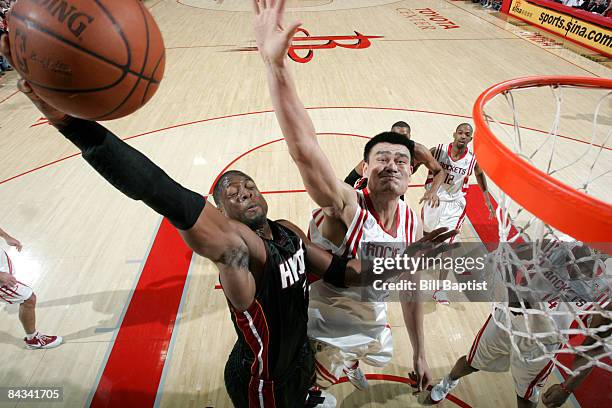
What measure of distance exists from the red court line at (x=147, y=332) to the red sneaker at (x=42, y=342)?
474mm

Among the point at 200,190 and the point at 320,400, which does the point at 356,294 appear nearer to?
the point at 320,400

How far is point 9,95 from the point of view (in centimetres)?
808

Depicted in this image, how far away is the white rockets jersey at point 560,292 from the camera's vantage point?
6.74ft

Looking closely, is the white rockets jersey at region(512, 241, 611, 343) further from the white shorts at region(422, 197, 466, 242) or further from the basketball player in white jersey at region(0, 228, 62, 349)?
the basketball player in white jersey at region(0, 228, 62, 349)

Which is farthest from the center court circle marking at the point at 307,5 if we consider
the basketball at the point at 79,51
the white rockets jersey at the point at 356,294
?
the basketball at the point at 79,51

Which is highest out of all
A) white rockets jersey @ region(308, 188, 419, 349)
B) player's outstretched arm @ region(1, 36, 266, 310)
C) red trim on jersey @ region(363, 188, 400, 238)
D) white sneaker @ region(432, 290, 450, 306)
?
player's outstretched arm @ region(1, 36, 266, 310)

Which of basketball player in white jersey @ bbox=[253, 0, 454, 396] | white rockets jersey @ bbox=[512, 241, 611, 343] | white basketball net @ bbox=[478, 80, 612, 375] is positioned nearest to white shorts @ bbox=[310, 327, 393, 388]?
basketball player in white jersey @ bbox=[253, 0, 454, 396]

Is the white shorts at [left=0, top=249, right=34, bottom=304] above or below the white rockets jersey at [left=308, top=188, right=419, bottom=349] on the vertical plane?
below

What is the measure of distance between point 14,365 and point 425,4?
16376 millimetres

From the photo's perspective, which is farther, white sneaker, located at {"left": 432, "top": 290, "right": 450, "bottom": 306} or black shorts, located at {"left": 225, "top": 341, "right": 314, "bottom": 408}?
white sneaker, located at {"left": 432, "top": 290, "right": 450, "bottom": 306}

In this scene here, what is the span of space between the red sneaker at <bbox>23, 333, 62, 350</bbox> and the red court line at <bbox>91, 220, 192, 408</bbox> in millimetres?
474

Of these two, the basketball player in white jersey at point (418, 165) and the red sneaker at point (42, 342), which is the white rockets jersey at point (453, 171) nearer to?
the basketball player in white jersey at point (418, 165)

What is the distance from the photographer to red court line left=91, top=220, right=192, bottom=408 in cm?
283

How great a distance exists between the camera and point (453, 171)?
379cm
